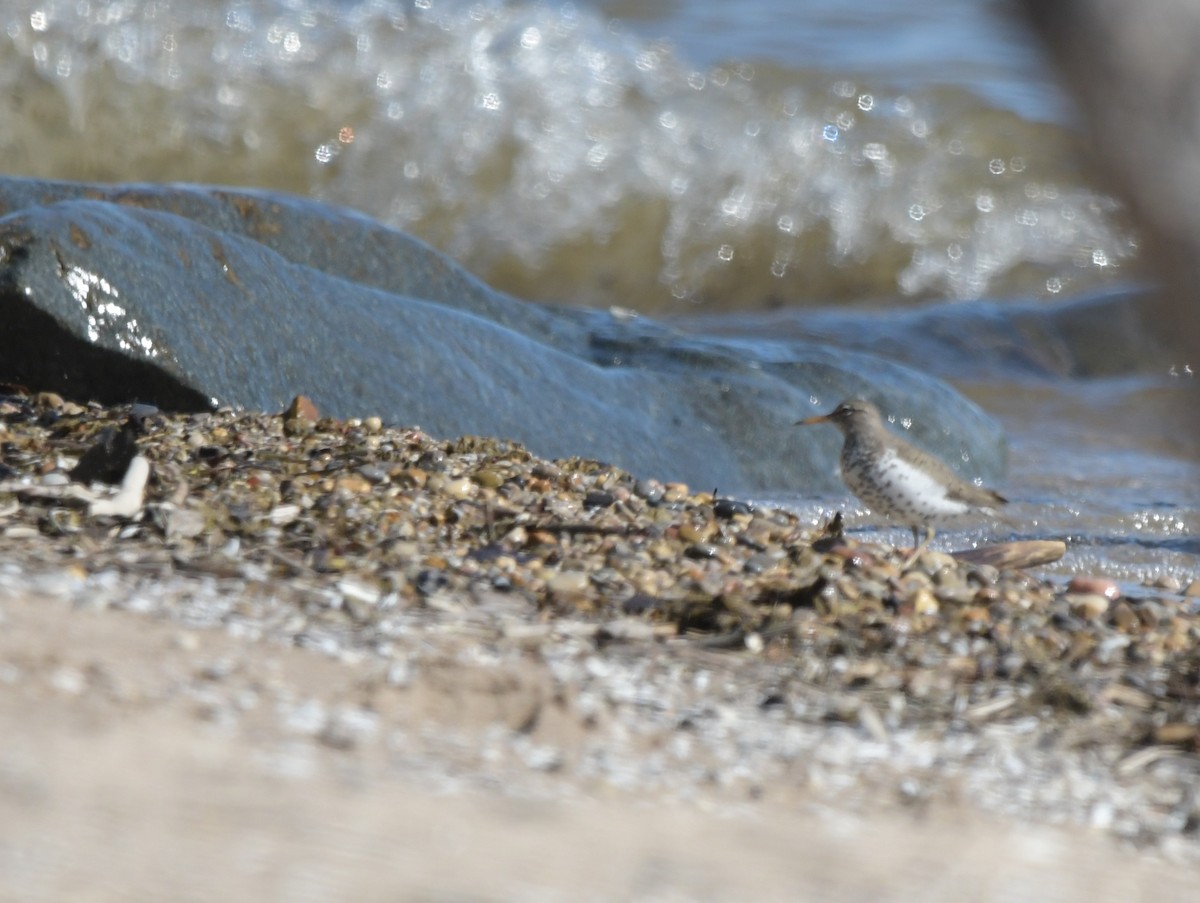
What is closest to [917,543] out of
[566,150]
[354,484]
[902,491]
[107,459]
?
[902,491]

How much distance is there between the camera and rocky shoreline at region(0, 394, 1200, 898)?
303cm

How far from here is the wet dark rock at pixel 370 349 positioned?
5.58m

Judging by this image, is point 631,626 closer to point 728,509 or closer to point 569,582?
point 569,582

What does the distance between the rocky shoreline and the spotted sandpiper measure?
0.88m

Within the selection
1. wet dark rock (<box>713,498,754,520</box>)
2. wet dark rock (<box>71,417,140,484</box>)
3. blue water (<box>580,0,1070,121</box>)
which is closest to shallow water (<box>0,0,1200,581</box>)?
blue water (<box>580,0,1070,121</box>)

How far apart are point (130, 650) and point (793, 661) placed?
55.4 inches

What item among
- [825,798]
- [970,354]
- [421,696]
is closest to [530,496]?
[421,696]

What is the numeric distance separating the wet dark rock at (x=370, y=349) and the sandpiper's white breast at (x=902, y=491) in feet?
4.06

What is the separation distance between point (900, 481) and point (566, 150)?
10.6 meters

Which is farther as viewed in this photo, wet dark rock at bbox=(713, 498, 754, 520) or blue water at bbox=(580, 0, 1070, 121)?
blue water at bbox=(580, 0, 1070, 121)

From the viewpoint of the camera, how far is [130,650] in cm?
312

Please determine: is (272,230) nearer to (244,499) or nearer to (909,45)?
(244,499)

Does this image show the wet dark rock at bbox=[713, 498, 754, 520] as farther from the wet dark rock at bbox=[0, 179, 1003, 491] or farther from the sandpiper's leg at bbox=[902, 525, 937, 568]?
the wet dark rock at bbox=[0, 179, 1003, 491]

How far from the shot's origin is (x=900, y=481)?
18.8 feet
